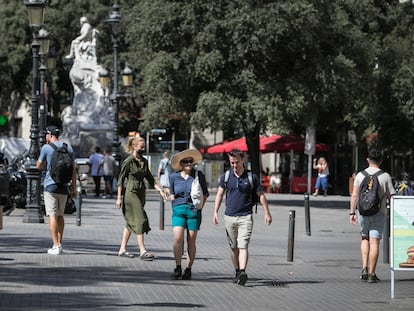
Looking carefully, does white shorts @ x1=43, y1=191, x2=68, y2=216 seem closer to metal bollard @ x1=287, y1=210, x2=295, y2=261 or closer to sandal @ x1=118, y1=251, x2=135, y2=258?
sandal @ x1=118, y1=251, x2=135, y2=258

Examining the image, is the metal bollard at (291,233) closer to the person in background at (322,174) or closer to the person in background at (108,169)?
the person in background at (108,169)

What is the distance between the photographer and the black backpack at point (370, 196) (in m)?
14.4

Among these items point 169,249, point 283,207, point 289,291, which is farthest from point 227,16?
point 289,291

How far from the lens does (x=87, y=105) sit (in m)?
48.8

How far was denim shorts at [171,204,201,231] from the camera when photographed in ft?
46.9

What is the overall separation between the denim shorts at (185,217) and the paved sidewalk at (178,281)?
27.4 inches

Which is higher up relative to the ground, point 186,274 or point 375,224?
point 375,224

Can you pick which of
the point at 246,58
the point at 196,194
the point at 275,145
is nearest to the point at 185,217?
the point at 196,194

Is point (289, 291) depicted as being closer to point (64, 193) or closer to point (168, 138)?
point (64, 193)

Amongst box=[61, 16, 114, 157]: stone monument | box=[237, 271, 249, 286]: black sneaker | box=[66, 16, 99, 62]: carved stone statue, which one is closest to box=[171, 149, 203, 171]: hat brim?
box=[237, 271, 249, 286]: black sneaker

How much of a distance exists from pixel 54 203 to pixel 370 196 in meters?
4.57

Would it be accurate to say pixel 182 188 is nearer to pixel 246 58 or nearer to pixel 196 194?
pixel 196 194

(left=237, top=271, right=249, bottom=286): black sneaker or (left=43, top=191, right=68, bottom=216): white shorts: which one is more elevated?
(left=43, top=191, right=68, bottom=216): white shorts

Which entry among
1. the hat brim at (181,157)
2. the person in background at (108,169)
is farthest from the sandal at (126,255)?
the person in background at (108,169)
